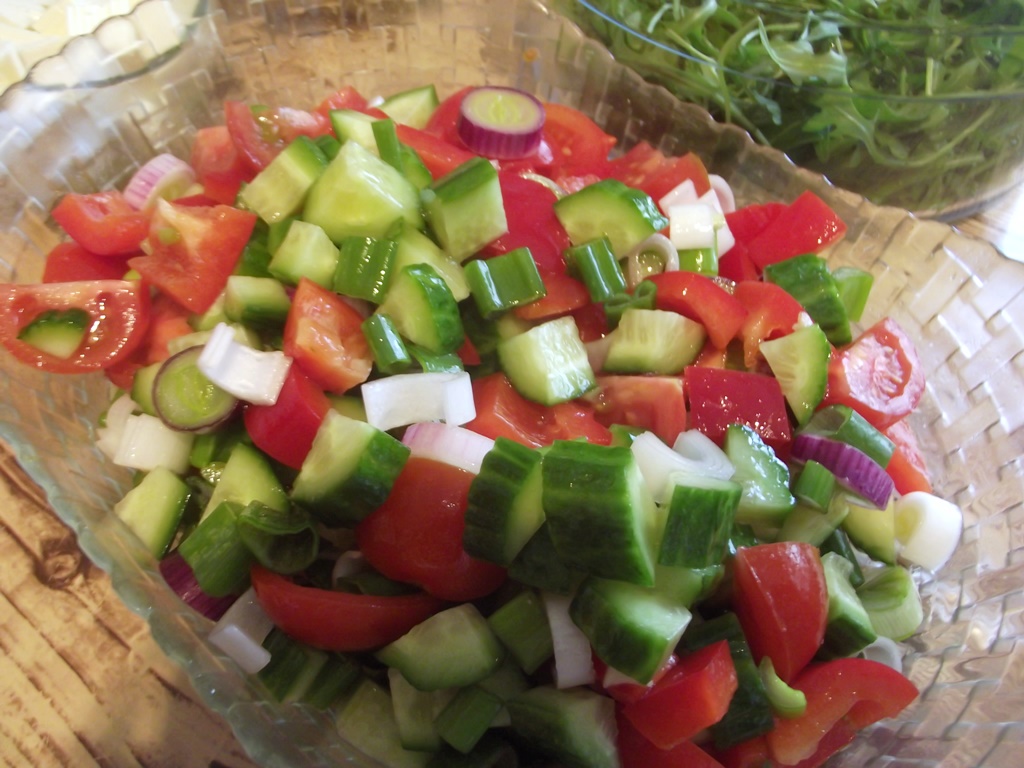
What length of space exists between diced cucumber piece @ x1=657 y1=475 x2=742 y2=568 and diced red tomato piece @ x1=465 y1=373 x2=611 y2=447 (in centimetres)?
32

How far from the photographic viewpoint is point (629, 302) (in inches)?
53.9

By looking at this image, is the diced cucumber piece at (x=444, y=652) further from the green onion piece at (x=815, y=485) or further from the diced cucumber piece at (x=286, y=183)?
the diced cucumber piece at (x=286, y=183)

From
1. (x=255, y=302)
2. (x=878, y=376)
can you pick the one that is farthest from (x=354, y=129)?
(x=878, y=376)

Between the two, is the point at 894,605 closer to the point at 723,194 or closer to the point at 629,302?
the point at 629,302

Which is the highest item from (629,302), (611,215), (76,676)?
(611,215)

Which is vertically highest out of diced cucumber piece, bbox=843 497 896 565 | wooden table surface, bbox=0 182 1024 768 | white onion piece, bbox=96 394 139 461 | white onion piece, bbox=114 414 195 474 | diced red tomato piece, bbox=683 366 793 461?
diced red tomato piece, bbox=683 366 793 461

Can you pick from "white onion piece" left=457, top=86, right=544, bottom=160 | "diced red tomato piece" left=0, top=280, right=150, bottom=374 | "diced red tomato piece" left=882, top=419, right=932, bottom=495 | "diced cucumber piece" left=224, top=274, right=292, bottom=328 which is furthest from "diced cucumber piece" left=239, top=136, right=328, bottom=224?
"diced red tomato piece" left=882, top=419, right=932, bottom=495

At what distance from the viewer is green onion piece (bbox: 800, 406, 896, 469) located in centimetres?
127

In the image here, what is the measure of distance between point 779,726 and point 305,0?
6.42 ft

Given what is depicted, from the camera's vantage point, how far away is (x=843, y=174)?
6.84 ft

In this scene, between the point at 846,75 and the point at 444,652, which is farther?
the point at 846,75

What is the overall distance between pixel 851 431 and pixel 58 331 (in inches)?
53.6

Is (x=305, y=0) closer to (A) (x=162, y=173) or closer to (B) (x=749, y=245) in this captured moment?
(A) (x=162, y=173)

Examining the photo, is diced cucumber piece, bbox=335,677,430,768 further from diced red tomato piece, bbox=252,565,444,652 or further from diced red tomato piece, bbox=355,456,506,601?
diced red tomato piece, bbox=355,456,506,601
